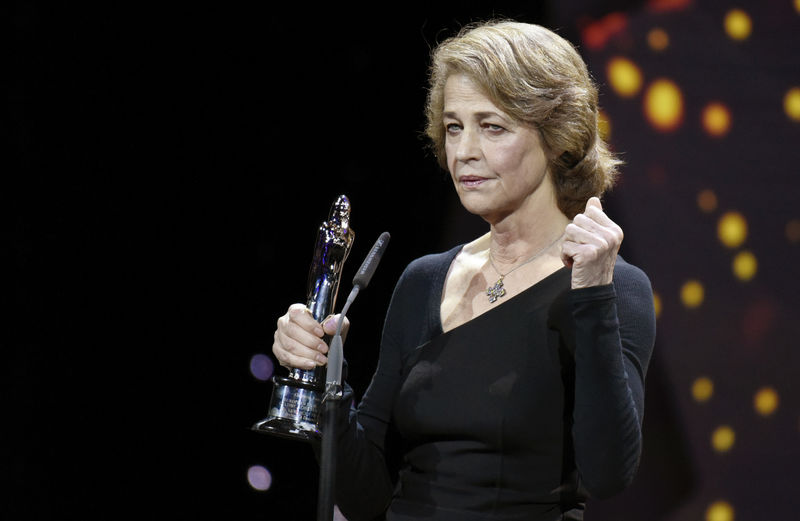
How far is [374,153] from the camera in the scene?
7.27 feet

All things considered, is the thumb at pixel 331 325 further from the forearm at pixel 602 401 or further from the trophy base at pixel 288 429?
the forearm at pixel 602 401

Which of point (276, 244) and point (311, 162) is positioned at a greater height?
point (311, 162)

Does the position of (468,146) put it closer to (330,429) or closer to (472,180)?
(472,180)

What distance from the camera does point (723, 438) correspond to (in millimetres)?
2039

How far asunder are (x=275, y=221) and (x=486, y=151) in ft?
3.42

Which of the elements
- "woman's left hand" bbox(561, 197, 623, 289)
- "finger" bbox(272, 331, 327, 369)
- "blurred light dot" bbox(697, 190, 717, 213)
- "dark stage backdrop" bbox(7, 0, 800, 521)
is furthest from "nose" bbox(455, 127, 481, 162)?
"blurred light dot" bbox(697, 190, 717, 213)

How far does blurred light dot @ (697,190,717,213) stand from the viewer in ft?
6.73

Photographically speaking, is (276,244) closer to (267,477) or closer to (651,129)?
(267,477)

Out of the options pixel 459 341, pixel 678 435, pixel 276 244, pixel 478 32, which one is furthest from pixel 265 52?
pixel 678 435

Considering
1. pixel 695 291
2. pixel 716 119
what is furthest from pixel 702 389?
pixel 716 119

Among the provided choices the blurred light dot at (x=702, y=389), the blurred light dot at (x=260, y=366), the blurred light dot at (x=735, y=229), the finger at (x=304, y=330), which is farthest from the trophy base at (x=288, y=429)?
the blurred light dot at (x=735, y=229)

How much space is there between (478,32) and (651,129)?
88cm

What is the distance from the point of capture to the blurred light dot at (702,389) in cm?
204

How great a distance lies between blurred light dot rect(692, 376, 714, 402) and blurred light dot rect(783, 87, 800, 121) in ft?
2.17
